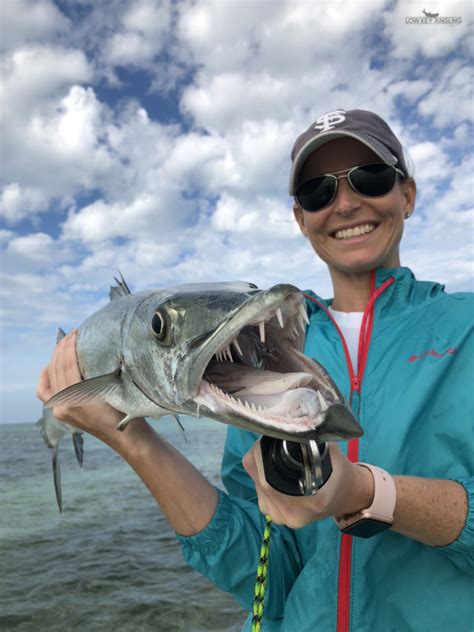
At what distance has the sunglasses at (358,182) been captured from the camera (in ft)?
9.09

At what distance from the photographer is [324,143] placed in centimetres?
290

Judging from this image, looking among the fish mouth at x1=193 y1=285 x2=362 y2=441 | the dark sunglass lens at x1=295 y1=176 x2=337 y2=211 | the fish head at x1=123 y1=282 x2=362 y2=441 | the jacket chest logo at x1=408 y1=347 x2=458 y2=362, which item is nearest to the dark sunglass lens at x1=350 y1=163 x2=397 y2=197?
the dark sunglass lens at x1=295 y1=176 x2=337 y2=211

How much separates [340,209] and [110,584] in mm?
6399

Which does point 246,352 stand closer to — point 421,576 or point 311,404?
point 311,404

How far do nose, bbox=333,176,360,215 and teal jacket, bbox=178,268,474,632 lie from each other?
0.42m

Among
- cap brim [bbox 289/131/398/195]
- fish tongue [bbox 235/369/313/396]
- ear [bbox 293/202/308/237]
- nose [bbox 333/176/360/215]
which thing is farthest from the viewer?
ear [bbox 293/202/308/237]

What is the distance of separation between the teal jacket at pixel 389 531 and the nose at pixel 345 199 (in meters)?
0.42

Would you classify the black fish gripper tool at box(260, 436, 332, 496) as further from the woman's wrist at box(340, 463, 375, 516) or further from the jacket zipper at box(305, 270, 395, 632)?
the jacket zipper at box(305, 270, 395, 632)

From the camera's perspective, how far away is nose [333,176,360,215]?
9.21ft

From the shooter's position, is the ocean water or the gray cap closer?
the gray cap

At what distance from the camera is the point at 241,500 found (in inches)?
107

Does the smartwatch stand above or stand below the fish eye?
below

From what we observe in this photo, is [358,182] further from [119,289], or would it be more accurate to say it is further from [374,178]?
[119,289]

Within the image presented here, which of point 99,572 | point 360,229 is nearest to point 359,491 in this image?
point 360,229
